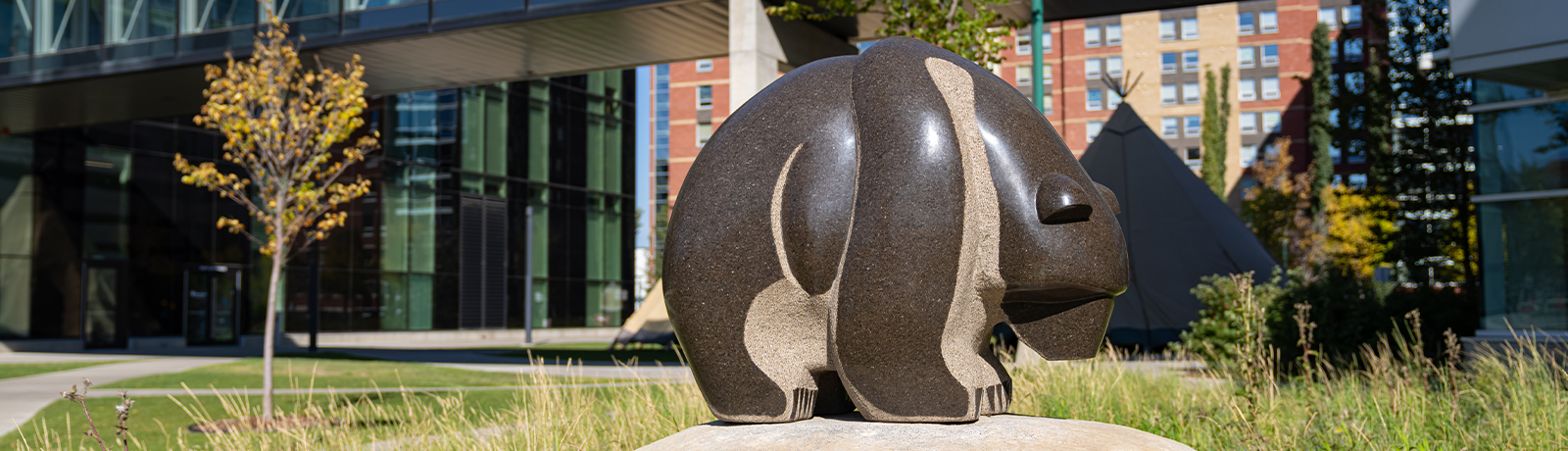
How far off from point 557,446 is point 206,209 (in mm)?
25383

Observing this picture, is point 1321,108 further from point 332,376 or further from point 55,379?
point 55,379

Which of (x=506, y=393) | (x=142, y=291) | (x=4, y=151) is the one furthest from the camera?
(x=142, y=291)

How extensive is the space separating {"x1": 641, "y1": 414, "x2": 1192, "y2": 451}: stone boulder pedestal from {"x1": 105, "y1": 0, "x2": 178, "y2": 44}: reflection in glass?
1478cm

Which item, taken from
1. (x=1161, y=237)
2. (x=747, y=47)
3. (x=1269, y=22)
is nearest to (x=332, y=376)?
(x=747, y=47)

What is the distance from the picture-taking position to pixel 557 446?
5.82m

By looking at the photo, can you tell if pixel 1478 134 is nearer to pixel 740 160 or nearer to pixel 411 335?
pixel 740 160

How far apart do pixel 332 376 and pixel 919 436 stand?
13328 millimetres

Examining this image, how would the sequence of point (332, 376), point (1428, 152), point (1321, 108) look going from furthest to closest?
point (1321, 108)
point (1428, 152)
point (332, 376)

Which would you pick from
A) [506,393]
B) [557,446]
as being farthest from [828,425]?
[506,393]

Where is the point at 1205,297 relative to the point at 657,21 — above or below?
below

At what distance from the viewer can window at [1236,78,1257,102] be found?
205ft

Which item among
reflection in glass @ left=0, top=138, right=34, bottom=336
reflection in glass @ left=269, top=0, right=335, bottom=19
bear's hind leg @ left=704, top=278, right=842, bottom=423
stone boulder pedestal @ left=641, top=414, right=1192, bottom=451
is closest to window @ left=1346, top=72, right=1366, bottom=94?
reflection in glass @ left=269, top=0, right=335, bottom=19

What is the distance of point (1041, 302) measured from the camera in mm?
4723

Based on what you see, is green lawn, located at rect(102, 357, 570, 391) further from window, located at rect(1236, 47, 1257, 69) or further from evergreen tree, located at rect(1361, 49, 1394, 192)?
window, located at rect(1236, 47, 1257, 69)
